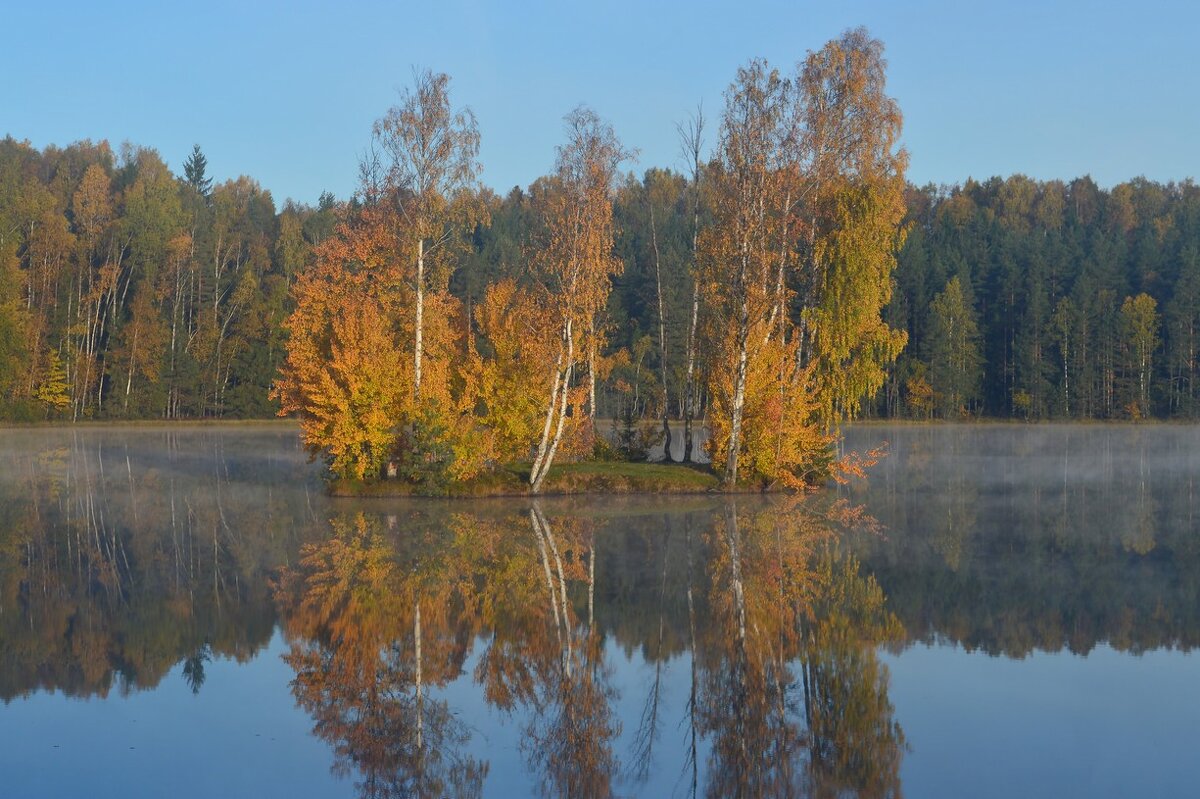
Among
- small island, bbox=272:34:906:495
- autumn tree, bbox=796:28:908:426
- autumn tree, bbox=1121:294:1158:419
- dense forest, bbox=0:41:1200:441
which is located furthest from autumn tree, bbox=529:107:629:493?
autumn tree, bbox=1121:294:1158:419

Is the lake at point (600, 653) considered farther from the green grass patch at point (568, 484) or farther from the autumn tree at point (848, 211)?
the autumn tree at point (848, 211)

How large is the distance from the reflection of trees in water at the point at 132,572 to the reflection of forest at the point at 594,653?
97 centimetres

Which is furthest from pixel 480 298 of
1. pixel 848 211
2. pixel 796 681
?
pixel 796 681

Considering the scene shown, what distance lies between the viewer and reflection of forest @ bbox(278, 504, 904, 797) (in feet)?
30.7

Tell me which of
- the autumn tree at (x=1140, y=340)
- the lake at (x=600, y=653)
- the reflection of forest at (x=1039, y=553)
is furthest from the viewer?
the autumn tree at (x=1140, y=340)

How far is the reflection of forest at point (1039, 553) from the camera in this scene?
46.2ft

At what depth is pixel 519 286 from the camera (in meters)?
66.1

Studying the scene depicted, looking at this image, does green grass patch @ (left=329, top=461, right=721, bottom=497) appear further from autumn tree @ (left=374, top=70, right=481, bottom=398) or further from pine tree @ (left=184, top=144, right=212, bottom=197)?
pine tree @ (left=184, top=144, right=212, bottom=197)

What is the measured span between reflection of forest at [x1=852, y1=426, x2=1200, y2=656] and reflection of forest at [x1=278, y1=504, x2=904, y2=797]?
3.29 feet

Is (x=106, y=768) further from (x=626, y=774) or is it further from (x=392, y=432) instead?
(x=392, y=432)

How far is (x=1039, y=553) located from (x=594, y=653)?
10027 millimetres

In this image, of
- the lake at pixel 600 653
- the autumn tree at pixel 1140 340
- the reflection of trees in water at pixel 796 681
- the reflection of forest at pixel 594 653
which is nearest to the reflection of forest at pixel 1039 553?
the lake at pixel 600 653

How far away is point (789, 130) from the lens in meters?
30.0

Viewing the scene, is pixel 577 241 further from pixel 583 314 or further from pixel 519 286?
pixel 519 286
